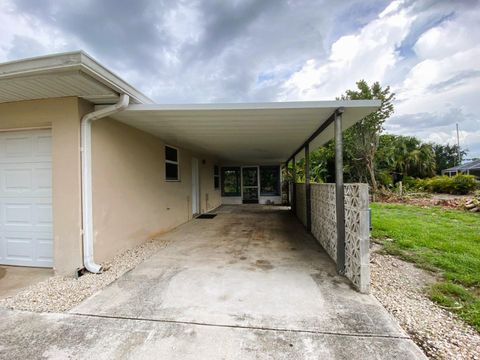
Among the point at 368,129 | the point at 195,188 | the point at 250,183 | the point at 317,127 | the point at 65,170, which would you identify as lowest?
the point at 195,188

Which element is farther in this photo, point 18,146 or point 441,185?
point 441,185

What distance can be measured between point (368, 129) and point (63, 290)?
47.4 ft

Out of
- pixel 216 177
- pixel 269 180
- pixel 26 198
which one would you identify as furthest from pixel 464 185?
pixel 26 198

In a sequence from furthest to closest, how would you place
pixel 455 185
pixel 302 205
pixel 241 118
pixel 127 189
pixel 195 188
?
pixel 455 185
pixel 195 188
pixel 302 205
pixel 127 189
pixel 241 118

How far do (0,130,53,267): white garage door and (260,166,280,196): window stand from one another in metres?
10.6

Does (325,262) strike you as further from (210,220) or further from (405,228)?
(210,220)

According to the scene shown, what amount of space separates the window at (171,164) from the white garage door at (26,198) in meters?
2.95

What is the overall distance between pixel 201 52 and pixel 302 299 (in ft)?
26.6

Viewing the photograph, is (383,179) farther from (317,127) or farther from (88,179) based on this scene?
(88,179)

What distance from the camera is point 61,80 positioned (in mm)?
2820

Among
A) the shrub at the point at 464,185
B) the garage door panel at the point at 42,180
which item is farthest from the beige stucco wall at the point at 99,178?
the shrub at the point at 464,185

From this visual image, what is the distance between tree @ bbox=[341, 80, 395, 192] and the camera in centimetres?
1302

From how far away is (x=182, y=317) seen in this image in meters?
2.31

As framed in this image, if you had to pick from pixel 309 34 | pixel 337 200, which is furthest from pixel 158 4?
pixel 337 200
